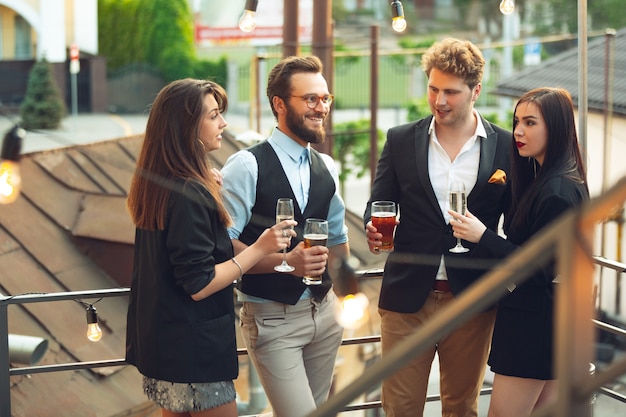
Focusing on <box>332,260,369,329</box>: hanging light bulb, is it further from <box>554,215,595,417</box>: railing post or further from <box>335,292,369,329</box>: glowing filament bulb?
<box>554,215,595,417</box>: railing post

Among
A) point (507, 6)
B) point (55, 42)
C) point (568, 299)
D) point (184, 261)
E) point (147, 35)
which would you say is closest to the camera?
point (568, 299)

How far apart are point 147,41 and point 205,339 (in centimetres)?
3144

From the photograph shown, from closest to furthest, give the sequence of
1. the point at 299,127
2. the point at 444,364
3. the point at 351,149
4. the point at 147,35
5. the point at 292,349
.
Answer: the point at 292,349 → the point at 299,127 → the point at 444,364 → the point at 351,149 → the point at 147,35

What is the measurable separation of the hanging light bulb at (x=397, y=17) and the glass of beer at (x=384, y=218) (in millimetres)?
1325

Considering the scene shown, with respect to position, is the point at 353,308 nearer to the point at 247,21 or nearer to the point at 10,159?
the point at 10,159

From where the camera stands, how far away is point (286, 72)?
3.36 metres

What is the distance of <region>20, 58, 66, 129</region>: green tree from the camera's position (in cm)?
2586

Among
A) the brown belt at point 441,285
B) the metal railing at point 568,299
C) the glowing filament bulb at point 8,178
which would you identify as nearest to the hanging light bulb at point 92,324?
the glowing filament bulb at point 8,178

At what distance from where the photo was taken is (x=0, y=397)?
11.8 feet

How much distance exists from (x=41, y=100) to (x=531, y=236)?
24567 mm

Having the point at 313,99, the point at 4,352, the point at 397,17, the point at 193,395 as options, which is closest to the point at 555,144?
the point at 313,99

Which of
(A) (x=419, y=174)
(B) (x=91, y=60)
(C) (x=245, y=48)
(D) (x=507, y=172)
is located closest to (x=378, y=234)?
(A) (x=419, y=174)

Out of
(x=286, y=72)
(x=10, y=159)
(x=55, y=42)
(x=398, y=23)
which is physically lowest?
(x=10, y=159)

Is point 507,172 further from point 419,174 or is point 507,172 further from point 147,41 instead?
point 147,41
